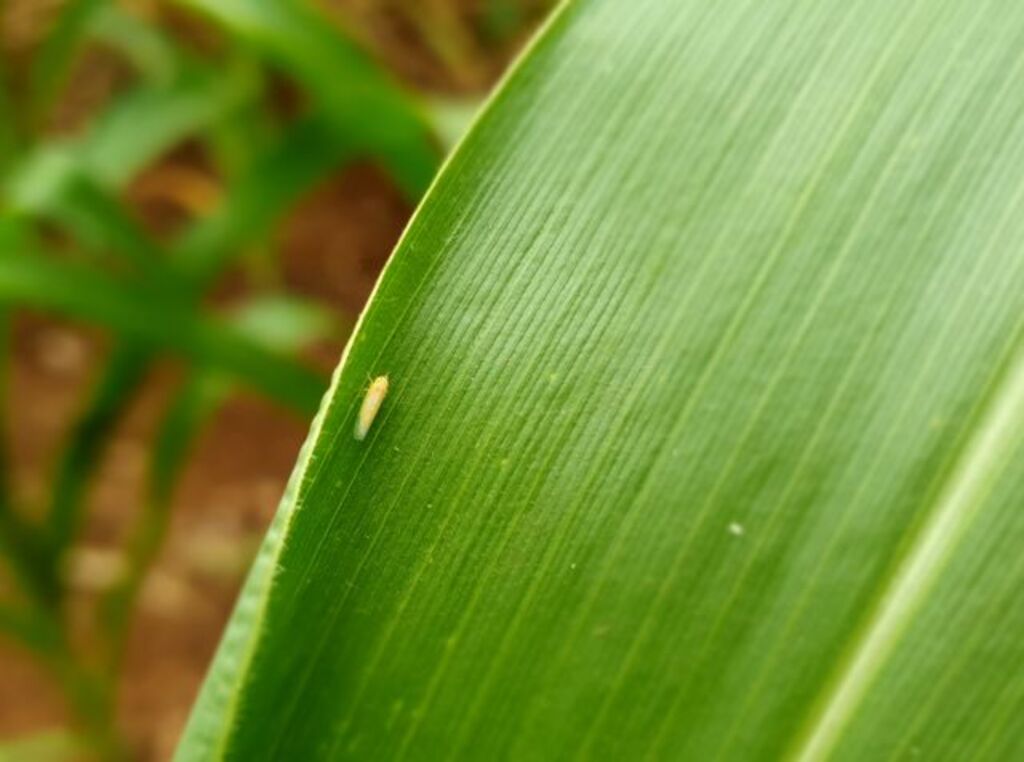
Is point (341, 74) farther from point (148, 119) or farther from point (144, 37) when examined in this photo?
point (144, 37)

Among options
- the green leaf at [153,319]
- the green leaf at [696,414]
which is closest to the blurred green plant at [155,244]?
the green leaf at [153,319]

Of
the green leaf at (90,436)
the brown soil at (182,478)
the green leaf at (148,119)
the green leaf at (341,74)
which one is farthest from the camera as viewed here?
the brown soil at (182,478)

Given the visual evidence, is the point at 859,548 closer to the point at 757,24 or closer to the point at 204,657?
the point at 757,24

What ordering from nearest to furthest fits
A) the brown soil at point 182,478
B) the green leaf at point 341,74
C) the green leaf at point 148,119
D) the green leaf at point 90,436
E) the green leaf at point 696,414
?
the green leaf at point 696,414 → the green leaf at point 341,74 → the green leaf at point 90,436 → the green leaf at point 148,119 → the brown soil at point 182,478

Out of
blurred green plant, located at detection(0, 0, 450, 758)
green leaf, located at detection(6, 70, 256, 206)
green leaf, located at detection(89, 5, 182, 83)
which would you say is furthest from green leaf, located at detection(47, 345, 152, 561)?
green leaf, located at detection(89, 5, 182, 83)

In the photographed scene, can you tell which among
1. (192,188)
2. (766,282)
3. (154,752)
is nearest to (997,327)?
(766,282)

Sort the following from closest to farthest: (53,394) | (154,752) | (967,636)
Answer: (967,636), (154,752), (53,394)

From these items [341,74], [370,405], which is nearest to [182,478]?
[341,74]

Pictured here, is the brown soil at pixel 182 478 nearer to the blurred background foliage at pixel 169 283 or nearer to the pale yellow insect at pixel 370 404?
the blurred background foliage at pixel 169 283

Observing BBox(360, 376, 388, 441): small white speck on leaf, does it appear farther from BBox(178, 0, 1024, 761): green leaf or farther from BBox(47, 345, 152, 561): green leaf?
BBox(47, 345, 152, 561): green leaf
